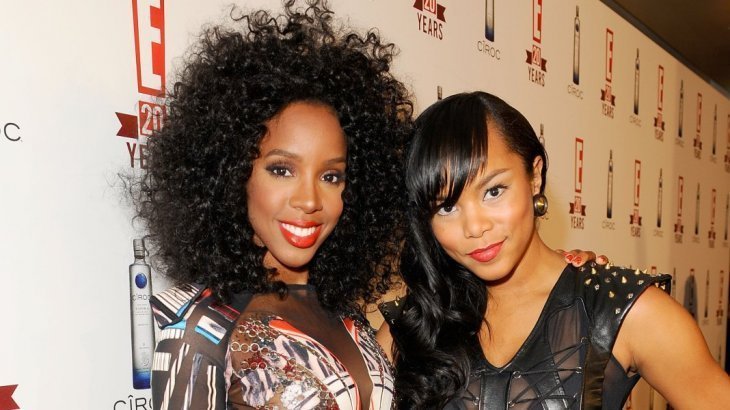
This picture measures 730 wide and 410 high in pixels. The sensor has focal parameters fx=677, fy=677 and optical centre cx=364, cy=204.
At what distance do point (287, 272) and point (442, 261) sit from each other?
1.44 feet

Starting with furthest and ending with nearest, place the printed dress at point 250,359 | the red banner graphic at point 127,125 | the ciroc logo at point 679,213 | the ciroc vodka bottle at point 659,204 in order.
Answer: the ciroc logo at point 679,213
the ciroc vodka bottle at point 659,204
the red banner graphic at point 127,125
the printed dress at point 250,359

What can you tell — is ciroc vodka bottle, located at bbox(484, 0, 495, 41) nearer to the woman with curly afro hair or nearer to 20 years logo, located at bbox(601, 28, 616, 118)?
20 years logo, located at bbox(601, 28, 616, 118)

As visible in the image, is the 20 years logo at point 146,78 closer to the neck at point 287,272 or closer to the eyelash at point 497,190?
the neck at point 287,272

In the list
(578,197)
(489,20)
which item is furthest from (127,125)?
(578,197)

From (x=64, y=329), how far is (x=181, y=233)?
0.33 meters

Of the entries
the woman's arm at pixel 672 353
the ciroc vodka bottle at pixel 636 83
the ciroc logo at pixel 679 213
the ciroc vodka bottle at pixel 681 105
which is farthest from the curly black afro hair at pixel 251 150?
the ciroc vodka bottle at pixel 681 105

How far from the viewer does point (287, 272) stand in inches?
57.3

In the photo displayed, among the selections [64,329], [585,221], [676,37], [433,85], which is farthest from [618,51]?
[64,329]

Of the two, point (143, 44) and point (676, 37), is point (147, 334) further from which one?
point (676, 37)

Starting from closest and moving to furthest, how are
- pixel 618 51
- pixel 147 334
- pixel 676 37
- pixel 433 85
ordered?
pixel 147 334 < pixel 433 85 < pixel 618 51 < pixel 676 37

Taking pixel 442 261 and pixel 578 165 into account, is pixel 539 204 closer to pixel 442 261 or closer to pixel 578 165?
pixel 442 261

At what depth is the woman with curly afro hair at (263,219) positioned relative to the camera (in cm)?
119

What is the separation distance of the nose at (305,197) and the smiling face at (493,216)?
1.17 ft

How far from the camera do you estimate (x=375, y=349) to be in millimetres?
1483
